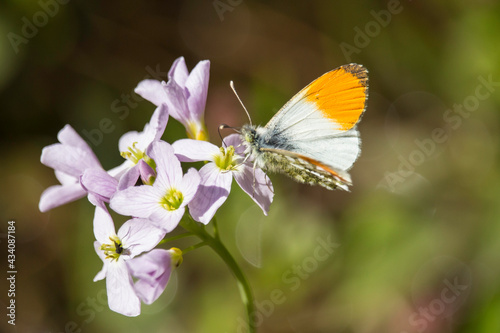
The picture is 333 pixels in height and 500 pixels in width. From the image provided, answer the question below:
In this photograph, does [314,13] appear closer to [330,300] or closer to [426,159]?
[426,159]

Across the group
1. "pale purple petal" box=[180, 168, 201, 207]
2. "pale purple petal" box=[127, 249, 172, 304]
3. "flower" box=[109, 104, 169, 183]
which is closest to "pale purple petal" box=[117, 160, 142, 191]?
"flower" box=[109, 104, 169, 183]

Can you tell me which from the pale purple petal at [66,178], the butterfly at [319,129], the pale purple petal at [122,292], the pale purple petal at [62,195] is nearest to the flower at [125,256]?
the pale purple petal at [122,292]

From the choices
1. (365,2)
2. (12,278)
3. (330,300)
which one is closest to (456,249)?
(330,300)

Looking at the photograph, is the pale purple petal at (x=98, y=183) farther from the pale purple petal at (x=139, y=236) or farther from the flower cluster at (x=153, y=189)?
the pale purple petal at (x=139, y=236)

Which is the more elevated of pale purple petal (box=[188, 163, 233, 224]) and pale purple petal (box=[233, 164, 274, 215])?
pale purple petal (box=[233, 164, 274, 215])

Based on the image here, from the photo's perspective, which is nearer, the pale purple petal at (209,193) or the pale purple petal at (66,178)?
the pale purple petal at (209,193)

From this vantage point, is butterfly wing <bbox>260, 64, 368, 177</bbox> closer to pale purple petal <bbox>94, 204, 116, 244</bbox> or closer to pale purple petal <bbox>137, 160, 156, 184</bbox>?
pale purple petal <bbox>137, 160, 156, 184</bbox>

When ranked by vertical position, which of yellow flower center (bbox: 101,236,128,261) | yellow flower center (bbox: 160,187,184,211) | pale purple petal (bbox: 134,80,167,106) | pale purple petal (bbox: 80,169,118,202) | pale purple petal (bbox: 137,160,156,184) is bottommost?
yellow flower center (bbox: 101,236,128,261)
